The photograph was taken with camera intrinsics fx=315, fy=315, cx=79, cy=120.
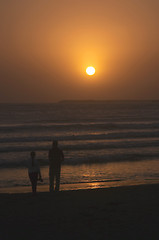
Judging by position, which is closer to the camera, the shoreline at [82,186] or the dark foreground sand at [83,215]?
the dark foreground sand at [83,215]

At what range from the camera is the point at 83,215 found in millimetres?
7898

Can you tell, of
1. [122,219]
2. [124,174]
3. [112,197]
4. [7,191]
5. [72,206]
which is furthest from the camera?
[124,174]

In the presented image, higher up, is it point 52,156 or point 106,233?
point 52,156

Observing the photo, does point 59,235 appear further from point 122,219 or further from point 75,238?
point 122,219

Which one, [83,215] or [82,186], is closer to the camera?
[83,215]

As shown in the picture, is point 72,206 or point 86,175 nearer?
point 72,206

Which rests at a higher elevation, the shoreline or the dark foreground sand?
the shoreline

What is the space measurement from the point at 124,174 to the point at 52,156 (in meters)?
5.42

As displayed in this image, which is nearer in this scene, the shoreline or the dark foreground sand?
the dark foreground sand

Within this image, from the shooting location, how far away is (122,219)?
7.47 metres

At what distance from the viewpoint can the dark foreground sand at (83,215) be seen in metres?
6.62

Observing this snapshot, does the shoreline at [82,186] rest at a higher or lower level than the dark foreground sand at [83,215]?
higher

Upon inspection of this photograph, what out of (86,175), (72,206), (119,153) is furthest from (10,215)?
(119,153)

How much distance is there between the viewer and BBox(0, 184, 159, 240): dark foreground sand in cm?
662
